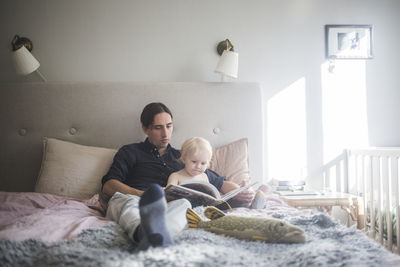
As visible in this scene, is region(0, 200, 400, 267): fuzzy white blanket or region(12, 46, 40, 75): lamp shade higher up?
region(12, 46, 40, 75): lamp shade

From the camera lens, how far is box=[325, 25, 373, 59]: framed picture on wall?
2498mm

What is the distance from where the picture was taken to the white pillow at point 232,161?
1977mm

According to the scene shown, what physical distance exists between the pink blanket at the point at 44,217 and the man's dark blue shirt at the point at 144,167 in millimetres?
199

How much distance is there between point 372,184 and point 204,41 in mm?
1517

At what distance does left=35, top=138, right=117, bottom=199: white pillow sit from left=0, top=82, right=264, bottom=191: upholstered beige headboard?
18 cm

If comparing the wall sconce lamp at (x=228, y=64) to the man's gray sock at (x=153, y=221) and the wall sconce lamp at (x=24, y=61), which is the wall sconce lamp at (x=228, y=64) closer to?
the wall sconce lamp at (x=24, y=61)

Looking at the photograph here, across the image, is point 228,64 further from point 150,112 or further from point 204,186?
point 204,186

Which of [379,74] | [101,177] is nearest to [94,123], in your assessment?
[101,177]

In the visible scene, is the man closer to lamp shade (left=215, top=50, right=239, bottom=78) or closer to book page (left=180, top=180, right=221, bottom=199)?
book page (left=180, top=180, right=221, bottom=199)

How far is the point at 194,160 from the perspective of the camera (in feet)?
5.57

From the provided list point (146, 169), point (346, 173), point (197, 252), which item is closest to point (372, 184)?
point (346, 173)

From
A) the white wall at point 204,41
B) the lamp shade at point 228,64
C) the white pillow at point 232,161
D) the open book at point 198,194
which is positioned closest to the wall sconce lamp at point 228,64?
the lamp shade at point 228,64

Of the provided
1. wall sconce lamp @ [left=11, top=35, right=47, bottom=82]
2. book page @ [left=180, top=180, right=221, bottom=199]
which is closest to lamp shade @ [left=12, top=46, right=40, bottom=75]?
wall sconce lamp @ [left=11, top=35, right=47, bottom=82]

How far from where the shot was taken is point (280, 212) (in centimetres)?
144
